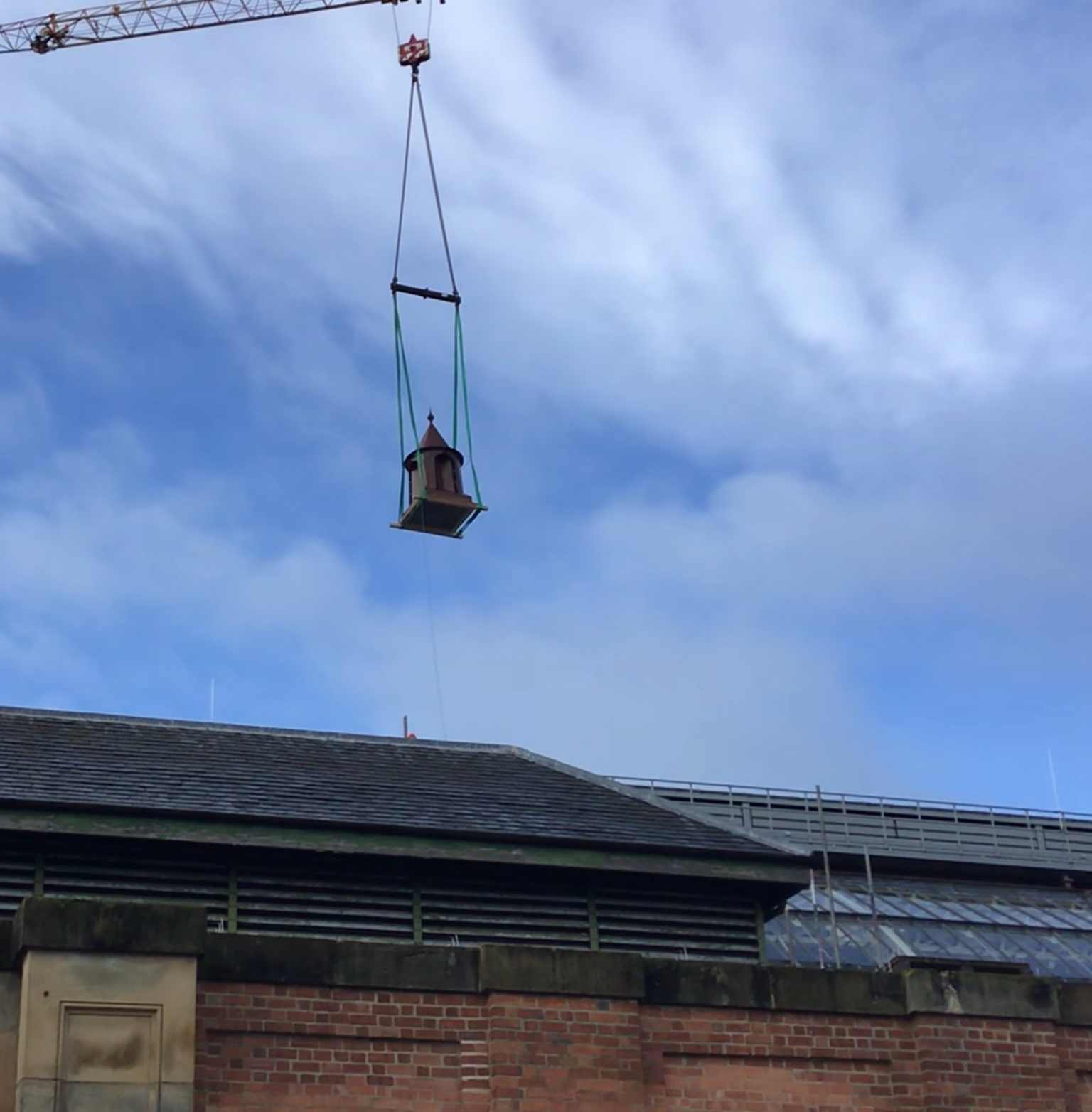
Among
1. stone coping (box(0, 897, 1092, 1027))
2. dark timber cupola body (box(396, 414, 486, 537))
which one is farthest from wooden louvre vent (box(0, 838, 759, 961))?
dark timber cupola body (box(396, 414, 486, 537))

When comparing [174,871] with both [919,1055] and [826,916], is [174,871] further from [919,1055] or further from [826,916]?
[826,916]

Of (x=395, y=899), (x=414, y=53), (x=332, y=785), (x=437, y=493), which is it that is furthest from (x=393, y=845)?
(x=414, y=53)

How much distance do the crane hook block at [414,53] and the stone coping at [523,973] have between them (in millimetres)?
32192

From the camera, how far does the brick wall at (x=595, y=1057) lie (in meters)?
13.9

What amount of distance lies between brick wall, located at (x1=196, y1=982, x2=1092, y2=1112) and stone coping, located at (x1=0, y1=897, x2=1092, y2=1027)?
105mm

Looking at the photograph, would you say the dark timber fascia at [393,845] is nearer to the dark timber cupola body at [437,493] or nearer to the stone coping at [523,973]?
the stone coping at [523,973]

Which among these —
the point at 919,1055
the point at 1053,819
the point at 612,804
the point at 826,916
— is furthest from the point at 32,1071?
the point at 1053,819

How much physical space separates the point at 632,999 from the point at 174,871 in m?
5.31

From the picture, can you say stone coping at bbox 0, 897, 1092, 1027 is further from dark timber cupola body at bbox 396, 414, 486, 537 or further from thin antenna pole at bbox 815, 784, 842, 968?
dark timber cupola body at bbox 396, 414, 486, 537

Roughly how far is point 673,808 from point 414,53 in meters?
28.0

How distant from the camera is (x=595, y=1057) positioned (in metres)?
14.6

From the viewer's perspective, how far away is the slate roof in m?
18.2

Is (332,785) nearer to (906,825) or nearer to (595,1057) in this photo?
(595,1057)

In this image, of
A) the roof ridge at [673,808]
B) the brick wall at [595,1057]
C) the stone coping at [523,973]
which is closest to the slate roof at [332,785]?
the roof ridge at [673,808]
